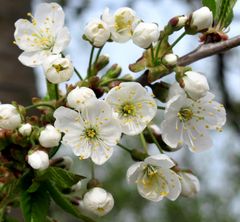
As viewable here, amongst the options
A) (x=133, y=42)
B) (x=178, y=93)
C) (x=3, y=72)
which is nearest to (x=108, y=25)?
(x=133, y=42)

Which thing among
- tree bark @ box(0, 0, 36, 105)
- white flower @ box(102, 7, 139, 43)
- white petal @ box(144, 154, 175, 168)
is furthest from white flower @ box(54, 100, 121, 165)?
tree bark @ box(0, 0, 36, 105)

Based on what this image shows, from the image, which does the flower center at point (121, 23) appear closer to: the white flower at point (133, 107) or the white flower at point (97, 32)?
the white flower at point (97, 32)

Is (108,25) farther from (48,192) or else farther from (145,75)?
(48,192)

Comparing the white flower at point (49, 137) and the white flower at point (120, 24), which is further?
the white flower at point (120, 24)

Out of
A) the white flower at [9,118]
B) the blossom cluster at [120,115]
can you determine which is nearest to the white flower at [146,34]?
the blossom cluster at [120,115]

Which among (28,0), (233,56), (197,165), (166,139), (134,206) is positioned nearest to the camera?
(166,139)

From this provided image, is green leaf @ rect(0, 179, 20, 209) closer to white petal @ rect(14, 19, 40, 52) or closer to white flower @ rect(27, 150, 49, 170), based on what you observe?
white flower @ rect(27, 150, 49, 170)
